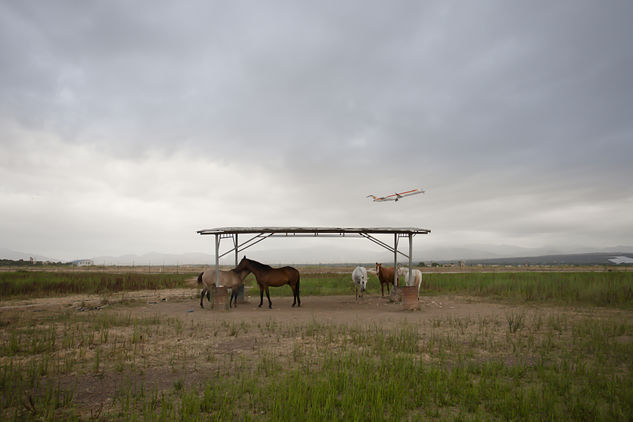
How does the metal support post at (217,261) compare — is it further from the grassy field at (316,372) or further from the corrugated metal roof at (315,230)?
the grassy field at (316,372)

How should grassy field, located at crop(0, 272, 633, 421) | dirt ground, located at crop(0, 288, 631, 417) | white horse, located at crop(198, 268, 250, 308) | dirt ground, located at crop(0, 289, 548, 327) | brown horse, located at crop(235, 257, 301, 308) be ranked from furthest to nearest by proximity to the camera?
white horse, located at crop(198, 268, 250, 308) < brown horse, located at crop(235, 257, 301, 308) < dirt ground, located at crop(0, 289, 548, 327) < dirt ground, located at crop(0, 288, 631, 417) < grassy field, located at crop(0, 272, 633, 421)

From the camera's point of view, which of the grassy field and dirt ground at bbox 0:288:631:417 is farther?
dirt ground at bbox 0:288:631:417

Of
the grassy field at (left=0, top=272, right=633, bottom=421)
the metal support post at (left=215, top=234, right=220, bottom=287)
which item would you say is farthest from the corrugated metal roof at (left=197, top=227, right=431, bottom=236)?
the grassy field at (left=0, top=272, right=633, bottom=421)

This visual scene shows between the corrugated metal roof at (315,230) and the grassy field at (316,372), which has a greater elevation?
the corrugated metal roof at (315,230)

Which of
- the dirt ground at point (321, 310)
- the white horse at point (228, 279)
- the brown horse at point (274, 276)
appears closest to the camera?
the dirt ground at point (321, 310)

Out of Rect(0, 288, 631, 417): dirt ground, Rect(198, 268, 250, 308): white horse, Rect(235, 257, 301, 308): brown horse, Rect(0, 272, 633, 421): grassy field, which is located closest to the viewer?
Rect(0, 272, 633, 421): grassy field

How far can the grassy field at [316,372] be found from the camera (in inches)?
191

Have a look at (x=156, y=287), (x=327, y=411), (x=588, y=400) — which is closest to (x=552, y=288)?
(x=588, y=400)

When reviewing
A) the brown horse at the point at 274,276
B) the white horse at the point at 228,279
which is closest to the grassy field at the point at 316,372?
the brown horse at the point at 274,276

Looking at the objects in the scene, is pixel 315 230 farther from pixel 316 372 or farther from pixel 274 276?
pixel 316 372

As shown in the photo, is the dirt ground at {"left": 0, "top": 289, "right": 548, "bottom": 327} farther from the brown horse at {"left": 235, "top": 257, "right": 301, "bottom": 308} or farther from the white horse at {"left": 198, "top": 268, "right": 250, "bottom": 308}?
the brown horse at {"left": 235, "top": 257, "right": 301, "bottom": 308}

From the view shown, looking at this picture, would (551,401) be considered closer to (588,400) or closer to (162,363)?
(588,400)

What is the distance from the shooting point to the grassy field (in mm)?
4852

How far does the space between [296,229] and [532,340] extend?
983cm
